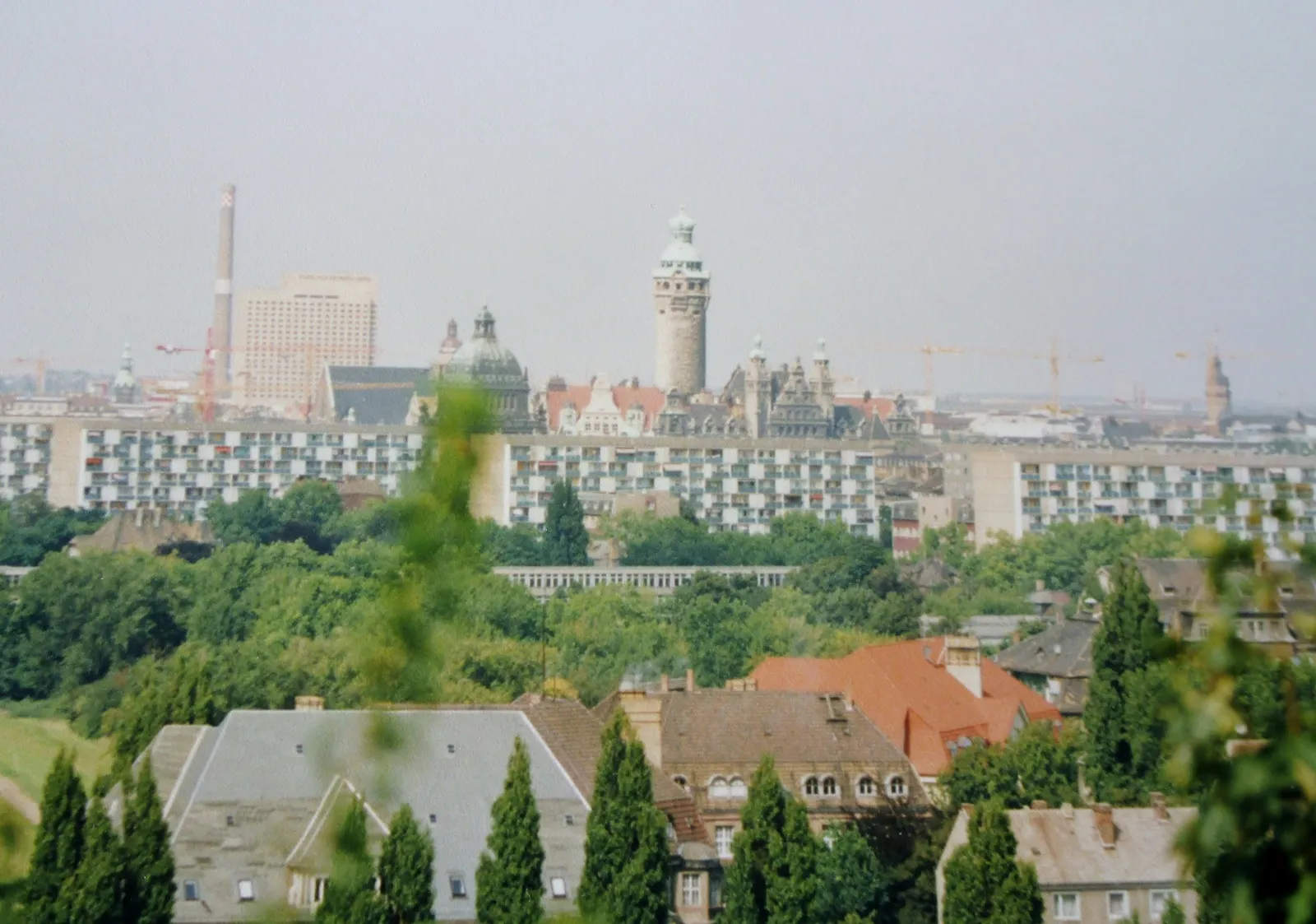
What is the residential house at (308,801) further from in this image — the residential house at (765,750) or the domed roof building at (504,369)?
the domed roof building at (504,369)

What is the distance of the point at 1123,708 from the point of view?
28.7 m

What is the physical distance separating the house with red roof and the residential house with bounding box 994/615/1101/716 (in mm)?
1337

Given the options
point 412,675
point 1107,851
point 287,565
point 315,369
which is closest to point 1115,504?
point 287,565

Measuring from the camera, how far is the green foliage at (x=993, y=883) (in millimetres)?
19969

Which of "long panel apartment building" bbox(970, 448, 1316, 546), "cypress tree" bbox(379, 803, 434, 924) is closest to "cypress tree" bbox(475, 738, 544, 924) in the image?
"cypress tree" bbox(379, 803, 434, 924)

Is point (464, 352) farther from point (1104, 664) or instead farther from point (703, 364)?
point (1104, 664)

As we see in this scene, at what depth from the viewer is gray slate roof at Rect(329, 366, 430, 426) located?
11725 cm

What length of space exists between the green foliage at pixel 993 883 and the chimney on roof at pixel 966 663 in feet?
43.8

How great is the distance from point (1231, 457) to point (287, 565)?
3751 centimetres

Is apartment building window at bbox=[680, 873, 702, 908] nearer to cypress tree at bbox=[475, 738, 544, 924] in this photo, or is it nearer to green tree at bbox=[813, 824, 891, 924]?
green tree at bbox=[813, 824, 891, 924]

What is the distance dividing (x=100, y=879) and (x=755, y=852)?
5960 mm

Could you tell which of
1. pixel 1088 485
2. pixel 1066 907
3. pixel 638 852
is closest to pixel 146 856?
pixel 638 852

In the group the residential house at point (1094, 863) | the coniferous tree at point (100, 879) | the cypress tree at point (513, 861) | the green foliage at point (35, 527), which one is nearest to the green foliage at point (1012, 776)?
the residential house at point (1094, 863)

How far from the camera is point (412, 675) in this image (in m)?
5.38
